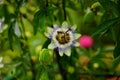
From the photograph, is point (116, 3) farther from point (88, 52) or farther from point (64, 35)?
point (88, 52)

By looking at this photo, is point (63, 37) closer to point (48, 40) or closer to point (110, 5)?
point (48, 40)

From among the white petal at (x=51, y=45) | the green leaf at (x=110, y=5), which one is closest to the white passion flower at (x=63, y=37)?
the white petal at (x=51, y=45)

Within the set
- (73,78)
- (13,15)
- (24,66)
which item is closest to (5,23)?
(13,15)

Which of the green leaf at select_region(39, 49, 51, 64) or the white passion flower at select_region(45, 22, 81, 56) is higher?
the white passion flower at select_region(45, 22, 81, 56)

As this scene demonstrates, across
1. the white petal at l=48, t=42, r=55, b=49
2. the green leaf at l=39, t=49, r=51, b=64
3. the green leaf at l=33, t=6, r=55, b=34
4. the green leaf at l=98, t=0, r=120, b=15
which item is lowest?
the green leaf at l=39, t=49, r=51, b=64

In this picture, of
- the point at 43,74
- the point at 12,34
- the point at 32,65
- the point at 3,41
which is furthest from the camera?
the point at 32,65

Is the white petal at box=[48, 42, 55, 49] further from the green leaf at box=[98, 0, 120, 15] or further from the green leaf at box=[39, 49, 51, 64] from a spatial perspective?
the green leaf at box=[98, 0, 120, 15]

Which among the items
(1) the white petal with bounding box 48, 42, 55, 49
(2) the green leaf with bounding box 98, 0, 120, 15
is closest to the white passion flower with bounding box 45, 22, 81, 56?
(1) the white petal with bounding box 48, 42, 55, 49

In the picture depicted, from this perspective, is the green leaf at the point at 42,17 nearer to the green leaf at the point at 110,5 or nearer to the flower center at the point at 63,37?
the flower center at the point at 63,37
